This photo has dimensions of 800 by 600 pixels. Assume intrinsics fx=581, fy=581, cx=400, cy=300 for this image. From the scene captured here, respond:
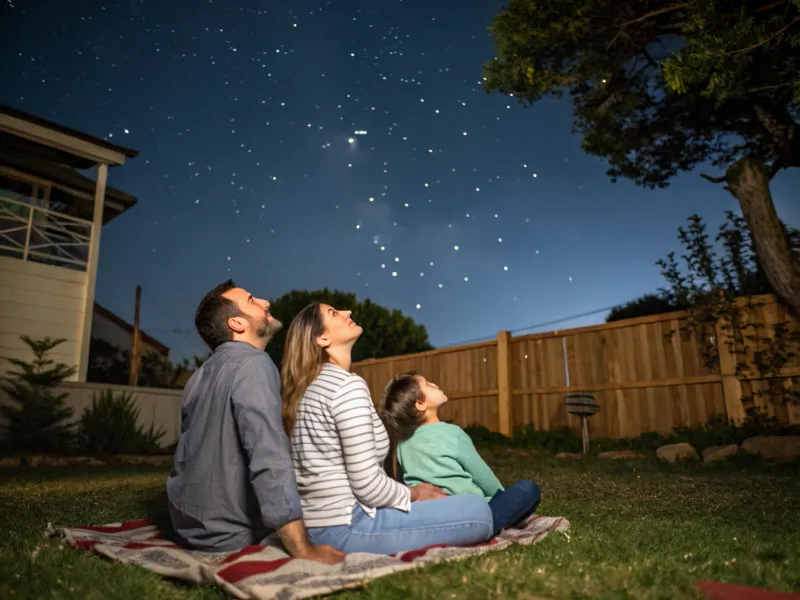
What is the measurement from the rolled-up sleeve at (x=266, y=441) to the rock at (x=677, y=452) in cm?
670

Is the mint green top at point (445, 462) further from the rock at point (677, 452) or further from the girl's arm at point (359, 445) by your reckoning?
the rock at point (677, 452)

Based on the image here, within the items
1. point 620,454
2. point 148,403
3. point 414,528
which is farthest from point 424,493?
point 148,403

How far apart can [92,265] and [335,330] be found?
1269 cm

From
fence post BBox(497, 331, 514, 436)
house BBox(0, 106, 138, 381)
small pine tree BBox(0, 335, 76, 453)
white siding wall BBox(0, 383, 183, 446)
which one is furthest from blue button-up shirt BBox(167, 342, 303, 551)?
house BBox(0, 106, 138, 381)

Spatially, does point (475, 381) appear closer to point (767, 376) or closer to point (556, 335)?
point (556, 335)

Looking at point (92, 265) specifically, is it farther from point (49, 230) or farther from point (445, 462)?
point (445, 462)

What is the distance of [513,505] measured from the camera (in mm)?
3201

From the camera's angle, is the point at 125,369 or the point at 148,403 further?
the point at 125,369

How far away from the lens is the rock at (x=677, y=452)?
759 centimetres

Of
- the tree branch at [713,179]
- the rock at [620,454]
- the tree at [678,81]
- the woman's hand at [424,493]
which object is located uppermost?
the tree at [678,81]

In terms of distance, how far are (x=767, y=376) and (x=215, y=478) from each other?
7783 millimetres

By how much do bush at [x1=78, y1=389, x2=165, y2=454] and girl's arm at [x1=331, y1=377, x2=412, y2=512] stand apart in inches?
421

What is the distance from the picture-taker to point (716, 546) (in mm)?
2893

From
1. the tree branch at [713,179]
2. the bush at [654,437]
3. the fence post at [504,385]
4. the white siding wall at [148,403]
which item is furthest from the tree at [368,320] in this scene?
the tree branch at [713,179]
